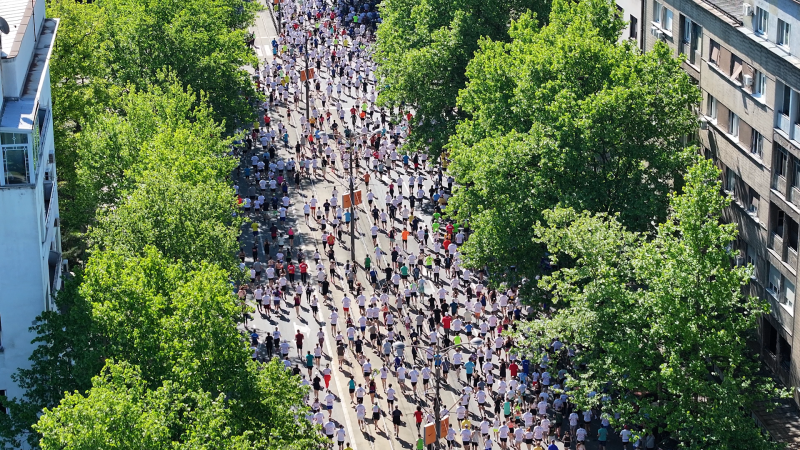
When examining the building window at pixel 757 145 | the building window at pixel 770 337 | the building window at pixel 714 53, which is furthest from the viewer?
the building window at pixel 714 53

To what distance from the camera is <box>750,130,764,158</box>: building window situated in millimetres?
74000

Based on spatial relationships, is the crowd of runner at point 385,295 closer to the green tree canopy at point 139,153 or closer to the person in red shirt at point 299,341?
the person in red shirt at point 299,341

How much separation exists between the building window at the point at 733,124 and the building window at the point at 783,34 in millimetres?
6659

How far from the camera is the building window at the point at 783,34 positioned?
70312 mm

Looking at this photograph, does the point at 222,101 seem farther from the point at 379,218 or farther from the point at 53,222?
the point at 53,222

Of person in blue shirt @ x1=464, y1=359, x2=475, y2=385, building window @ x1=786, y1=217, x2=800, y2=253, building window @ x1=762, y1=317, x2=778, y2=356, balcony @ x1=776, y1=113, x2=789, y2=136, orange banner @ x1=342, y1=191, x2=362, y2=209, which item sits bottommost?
person in blue shirt @ x1=464, y1=359, x2=475, y2=385

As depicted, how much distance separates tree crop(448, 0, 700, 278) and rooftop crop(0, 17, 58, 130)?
73.3 feet

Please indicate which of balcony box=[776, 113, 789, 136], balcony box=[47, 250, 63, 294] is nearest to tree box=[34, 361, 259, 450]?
balcony box=[47, 250, 63, 294]

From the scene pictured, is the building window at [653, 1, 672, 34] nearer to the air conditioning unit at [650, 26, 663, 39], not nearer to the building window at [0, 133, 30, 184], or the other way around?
the air conditioning unit at [650, 26, 663, 39]

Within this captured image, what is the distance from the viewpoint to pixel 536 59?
261 ft

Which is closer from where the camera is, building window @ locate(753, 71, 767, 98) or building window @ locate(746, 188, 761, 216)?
building window @ locate(753, 71, 767, 98)

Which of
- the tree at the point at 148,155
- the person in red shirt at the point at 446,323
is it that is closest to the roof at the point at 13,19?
the tree at the point at 148,155

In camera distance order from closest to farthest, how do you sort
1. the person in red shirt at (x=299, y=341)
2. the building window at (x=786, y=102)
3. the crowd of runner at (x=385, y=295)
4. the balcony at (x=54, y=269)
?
the balcony at (x=54, y=269) → the building window at (x=786, y=102) → the crowd of runner at (x=385, y=295) → the person in red shirt at (x=299, y=341)

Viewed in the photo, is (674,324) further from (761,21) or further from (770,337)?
(761,21)
